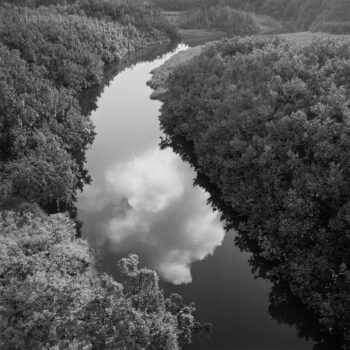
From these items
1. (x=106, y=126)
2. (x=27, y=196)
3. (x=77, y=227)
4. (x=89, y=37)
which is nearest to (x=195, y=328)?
(x=77, y=227)

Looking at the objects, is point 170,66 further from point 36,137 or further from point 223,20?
point 223,20

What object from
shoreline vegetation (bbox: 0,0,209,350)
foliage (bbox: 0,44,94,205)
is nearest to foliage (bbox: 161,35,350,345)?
shoreline vegetation (bbox: 0,0,209,350)

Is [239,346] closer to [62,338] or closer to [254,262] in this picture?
[254,262]

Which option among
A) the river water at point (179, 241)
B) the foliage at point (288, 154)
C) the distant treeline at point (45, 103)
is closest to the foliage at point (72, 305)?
the river water at point (179, 241)

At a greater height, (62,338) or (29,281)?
(29,281)

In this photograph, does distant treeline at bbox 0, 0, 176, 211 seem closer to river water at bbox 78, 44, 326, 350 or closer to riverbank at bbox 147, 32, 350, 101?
river water at bbox 78, 44, 326, 350

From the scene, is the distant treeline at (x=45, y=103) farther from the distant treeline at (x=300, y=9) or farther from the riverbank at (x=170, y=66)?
the distant treeline at (x=300, y=9)
